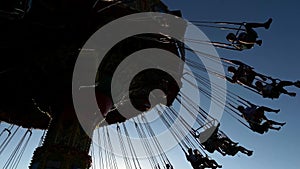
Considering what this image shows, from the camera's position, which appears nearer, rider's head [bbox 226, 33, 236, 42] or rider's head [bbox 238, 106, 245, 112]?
rider's head [bbox 238, 106, 245, 112]

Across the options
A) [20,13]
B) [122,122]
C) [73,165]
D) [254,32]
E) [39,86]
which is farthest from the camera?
[122,122]

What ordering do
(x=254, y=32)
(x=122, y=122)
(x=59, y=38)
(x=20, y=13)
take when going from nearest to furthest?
(x=20, y=13) < (x=254, y=32) < (x=59, y=38) < (x=122, y=122)

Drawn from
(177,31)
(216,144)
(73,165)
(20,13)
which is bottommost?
(216,144)

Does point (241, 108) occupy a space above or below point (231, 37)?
below

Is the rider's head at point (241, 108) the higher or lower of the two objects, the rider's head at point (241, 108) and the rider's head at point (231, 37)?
the lower

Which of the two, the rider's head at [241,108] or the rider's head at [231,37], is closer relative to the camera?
the rider's head at [241,108]

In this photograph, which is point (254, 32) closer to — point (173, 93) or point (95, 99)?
point (173, 93)

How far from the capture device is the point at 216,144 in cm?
802

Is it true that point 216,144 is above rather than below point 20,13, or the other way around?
below

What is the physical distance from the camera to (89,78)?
9.02 m

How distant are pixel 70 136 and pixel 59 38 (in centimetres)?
288

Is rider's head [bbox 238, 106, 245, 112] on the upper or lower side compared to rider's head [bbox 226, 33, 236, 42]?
lower

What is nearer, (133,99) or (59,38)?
(59,38)

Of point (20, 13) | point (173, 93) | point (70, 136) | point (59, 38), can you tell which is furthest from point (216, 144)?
point (20, 13)
